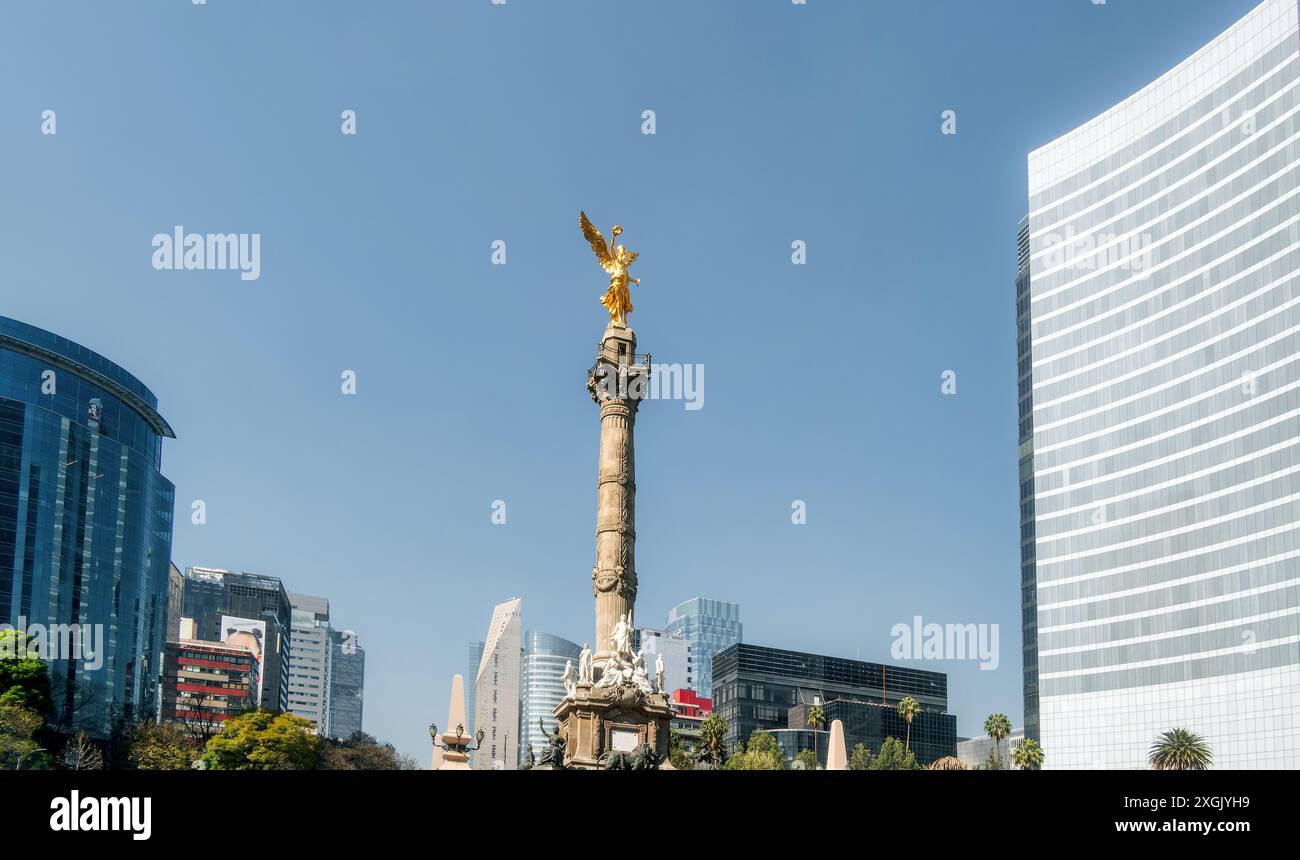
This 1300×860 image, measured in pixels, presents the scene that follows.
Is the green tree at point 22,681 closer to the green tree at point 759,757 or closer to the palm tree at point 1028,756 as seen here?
the green tree at point 759,757

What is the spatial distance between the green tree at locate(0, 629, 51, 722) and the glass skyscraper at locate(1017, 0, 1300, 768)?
80240 mm

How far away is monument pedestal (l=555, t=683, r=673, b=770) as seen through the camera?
161 ft

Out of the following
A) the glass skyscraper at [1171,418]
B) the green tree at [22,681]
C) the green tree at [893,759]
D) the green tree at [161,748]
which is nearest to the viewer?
the green tree at [22,681]

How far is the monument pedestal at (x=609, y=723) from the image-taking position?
49.1m

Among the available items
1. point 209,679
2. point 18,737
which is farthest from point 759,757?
point 209,679

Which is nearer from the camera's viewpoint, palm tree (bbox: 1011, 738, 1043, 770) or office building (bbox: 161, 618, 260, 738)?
palm tree (bbox: 1011, 738, 1043, 770)

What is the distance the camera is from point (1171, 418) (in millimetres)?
107000

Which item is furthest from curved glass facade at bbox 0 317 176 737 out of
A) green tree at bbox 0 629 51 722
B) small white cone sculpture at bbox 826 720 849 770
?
small white cone sculpture at bbox 826 720 849 770

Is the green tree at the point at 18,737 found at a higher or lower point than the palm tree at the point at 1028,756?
higher

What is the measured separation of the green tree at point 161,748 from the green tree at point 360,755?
31.8ft

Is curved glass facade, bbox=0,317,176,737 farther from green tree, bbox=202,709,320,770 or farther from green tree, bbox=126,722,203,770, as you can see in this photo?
green tree, bbox=202,709,320,770

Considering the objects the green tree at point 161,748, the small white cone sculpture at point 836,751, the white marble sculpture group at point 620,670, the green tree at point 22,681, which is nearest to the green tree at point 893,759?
the small white cone sculpture at point 836,751
